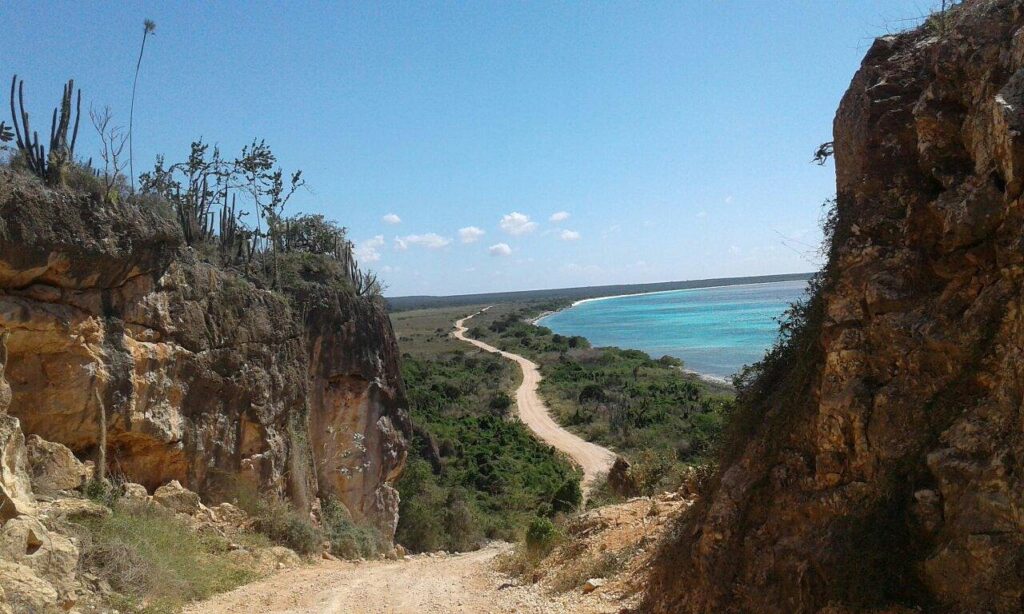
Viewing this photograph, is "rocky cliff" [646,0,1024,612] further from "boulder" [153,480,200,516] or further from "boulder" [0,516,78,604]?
"boulder" [153,480,200,516]

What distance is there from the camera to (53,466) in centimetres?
1143

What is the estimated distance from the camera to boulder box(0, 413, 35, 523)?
8039 mm

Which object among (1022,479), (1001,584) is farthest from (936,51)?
(1001,584)

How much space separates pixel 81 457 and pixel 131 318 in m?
2.47

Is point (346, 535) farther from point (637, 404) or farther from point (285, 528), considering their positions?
point (637, 404)

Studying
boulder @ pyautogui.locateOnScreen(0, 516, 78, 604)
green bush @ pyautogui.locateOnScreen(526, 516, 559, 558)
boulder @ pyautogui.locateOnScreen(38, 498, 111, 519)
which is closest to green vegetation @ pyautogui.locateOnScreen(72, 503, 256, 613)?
boulder @ pyautogui.locateOnScreen(38, 498, 111, 519)

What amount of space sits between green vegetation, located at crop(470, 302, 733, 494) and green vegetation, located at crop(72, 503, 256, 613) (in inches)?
313

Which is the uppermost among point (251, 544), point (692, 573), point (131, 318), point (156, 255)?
point (156, 255)

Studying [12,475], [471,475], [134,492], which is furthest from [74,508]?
[471,475]

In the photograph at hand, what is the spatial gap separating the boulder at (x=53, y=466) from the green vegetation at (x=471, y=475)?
8.22 meters

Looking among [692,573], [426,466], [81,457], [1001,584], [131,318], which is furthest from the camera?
[426,466]

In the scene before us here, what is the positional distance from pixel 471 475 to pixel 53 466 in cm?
2179

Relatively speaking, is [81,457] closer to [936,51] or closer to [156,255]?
[156,255]

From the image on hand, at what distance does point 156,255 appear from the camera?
13.5 m
